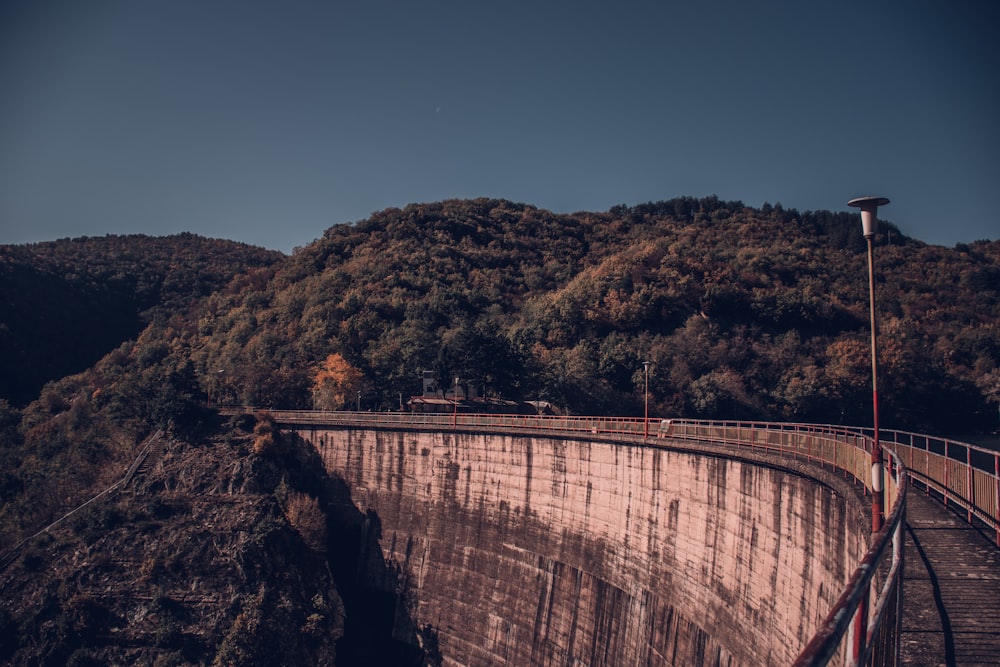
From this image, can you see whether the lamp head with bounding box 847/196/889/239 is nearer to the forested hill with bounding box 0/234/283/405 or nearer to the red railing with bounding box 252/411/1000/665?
the red railing with bounding box 252/411/1000/665

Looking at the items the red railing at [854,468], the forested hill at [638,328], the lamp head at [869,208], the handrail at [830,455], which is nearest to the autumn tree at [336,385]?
the forested hill at [638,328]

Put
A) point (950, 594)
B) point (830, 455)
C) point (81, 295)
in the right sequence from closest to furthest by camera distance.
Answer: point (950, 594) → point (830, 455) → point (81, 295)

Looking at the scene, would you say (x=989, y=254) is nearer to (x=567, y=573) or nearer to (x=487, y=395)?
(x=487, y=395)

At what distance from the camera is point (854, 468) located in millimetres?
19172

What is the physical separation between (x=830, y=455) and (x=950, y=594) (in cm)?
1343

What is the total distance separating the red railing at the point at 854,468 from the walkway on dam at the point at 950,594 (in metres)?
0.42

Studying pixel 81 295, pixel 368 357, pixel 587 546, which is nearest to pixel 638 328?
pixel 368 357

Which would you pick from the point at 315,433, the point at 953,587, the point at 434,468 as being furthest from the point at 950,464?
the point at 315,433

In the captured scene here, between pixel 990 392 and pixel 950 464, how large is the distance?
58.7 m

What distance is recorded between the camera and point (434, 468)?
48.6 m

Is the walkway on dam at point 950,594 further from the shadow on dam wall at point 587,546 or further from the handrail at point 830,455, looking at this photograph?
the shadow on dam wall at point 587,546

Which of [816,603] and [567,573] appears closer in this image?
[816,603]

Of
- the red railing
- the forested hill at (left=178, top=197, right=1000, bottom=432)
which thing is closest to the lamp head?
the red railing

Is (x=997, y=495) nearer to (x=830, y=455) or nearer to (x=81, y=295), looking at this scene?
(x=830, y=455)
